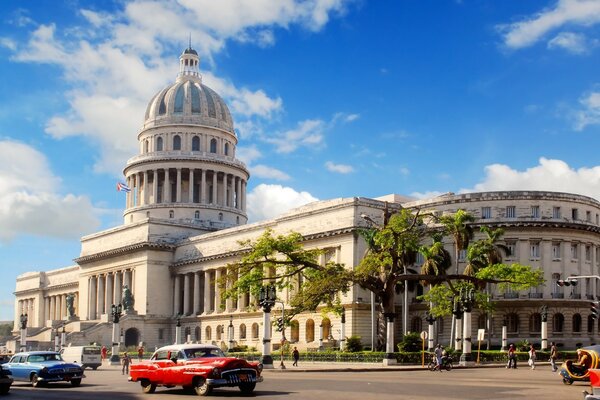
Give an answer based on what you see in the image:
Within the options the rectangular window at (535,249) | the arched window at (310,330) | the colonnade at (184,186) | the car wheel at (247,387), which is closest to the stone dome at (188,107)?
the colonnade at (184,186)

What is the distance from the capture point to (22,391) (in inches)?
1448

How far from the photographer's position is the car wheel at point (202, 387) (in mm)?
32094

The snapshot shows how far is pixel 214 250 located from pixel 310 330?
22612 millimetres

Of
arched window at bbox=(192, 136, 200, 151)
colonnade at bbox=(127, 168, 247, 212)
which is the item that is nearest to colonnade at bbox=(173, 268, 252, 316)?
colonnade at bbox=(127, 168, 247, 212)

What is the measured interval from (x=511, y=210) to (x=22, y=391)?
6203 centimetres

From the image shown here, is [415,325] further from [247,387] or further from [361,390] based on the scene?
[247,387]

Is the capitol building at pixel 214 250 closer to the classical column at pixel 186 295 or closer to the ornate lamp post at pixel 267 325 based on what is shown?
the classical column at pixel 186 295

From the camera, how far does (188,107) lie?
137m

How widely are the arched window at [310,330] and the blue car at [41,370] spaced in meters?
56.4

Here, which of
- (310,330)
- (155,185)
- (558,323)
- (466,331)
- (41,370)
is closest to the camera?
(41,370)

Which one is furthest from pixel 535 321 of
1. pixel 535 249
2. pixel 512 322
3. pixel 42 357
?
pixel 42 357

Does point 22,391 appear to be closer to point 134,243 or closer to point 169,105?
point 134,243

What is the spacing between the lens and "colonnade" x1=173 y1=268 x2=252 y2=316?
367 ft

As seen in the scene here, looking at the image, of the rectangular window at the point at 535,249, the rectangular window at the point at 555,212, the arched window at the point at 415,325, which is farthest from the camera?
the arched window at the point at 415,325
